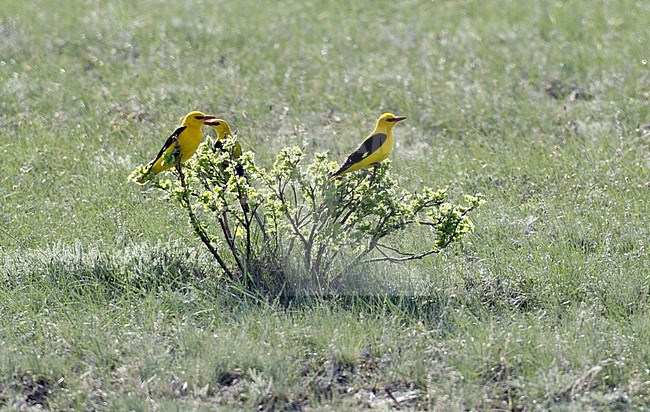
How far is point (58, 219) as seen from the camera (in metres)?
6.45

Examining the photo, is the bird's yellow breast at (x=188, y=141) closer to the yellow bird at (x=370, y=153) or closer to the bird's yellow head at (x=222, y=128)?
the bird's yellow head at (x=222, y=128)

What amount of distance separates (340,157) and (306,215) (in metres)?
2.45

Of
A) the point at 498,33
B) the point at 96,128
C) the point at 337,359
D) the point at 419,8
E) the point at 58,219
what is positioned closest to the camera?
→ the point at 337,359

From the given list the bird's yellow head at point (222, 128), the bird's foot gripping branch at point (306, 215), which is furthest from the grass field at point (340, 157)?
the bird's yellow head at point (222, 128)

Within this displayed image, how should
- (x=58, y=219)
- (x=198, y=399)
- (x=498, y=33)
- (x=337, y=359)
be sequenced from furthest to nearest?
(x=498, y=33) → (x=58, y=219) → (x=337, y=359) → (x=198, y=399)

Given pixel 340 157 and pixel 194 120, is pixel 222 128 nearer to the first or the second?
pixel 194 120

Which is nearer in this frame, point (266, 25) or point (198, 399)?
point (198, 399)

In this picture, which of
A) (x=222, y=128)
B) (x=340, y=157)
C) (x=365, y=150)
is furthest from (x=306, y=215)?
(x=340, y=157)

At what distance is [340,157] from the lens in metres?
7.77

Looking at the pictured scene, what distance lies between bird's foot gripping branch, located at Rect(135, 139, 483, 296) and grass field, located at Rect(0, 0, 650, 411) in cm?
26

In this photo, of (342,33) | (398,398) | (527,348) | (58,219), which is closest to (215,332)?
(398,398)

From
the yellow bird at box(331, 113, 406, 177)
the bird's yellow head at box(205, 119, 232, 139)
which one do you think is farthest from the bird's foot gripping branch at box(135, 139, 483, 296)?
the bird's yellow head at box(205, 119, 232, 139)

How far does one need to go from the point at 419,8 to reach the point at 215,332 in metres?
8.41

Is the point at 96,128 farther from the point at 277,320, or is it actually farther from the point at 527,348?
the point at 527,348
